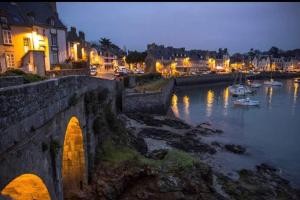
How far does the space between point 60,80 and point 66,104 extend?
113 centimetres

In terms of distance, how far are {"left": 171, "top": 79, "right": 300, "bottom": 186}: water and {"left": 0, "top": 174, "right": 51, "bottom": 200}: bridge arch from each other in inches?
706

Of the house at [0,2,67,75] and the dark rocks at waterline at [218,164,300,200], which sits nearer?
the dark rocks at waterline at [218,164,300,200]

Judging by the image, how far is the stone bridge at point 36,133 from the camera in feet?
18.3

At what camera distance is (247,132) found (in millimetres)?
33281

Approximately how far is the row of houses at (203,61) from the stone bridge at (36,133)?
68366mm

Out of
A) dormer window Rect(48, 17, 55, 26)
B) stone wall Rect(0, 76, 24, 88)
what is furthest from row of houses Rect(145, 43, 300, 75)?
stone wall Rect(0, 76, 24, 88)

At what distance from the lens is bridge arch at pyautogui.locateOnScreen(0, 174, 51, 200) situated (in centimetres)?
705

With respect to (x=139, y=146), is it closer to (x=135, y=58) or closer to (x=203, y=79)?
(x=135, y=58)

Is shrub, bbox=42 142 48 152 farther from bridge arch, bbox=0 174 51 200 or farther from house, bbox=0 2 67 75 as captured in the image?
house, bbox=0 2 67 75

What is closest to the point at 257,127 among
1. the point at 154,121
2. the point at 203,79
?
the point at 154,121

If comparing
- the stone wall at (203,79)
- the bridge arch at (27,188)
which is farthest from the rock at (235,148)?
the stone wall at (203,79)

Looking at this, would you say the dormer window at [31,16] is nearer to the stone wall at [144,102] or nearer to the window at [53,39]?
the window at [53,39]

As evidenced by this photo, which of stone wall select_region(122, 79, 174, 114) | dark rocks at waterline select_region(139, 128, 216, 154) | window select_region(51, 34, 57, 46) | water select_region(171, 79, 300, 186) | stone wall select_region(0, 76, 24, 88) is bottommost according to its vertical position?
water select_region(171, 79, 300, 186)

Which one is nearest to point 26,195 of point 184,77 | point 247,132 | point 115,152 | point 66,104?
point 66,104
